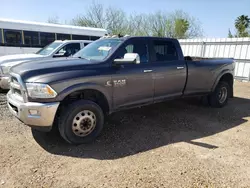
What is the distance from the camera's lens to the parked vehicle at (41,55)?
6807 millimetres

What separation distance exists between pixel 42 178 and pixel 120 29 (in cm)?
3064

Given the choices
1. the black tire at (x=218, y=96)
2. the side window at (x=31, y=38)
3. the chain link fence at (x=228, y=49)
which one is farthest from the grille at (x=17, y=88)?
the chain link fence at (x=228, y=49)

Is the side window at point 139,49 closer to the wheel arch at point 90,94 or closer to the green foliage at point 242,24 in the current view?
the wheel arch at point 90,94

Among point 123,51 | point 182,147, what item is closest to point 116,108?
point 123,51

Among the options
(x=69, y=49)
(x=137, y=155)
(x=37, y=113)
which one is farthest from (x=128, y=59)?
(x=69, y=49)

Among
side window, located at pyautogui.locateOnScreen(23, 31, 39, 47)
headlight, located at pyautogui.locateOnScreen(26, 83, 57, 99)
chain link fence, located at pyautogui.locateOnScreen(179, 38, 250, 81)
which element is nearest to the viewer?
headlight, located at pyautogui.locateOnScreen(26, 83, 57, 99)

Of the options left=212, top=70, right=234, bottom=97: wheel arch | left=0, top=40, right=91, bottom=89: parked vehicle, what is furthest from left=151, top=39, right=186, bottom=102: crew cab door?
left=0, top=40, right=91, bottom=89: parked vehicle

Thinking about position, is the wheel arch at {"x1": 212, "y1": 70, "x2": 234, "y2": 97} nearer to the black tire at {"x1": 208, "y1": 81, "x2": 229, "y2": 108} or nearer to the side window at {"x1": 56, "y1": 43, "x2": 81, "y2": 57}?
the black tire at {"x1": 208, "y1": 81, "x2": 229, "y2": 108}

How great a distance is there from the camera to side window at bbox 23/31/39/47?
11.3 meters

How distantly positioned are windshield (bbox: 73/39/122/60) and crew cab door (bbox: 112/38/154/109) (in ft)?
0.71

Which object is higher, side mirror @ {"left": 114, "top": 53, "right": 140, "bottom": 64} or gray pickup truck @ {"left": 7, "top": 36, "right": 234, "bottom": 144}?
side mirror @ {"left": 114, "top": 53, "right": 140, "bottom": 64}

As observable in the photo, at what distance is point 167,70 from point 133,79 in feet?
3.20

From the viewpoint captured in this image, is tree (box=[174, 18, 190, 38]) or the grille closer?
the grille

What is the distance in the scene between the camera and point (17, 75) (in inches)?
133
